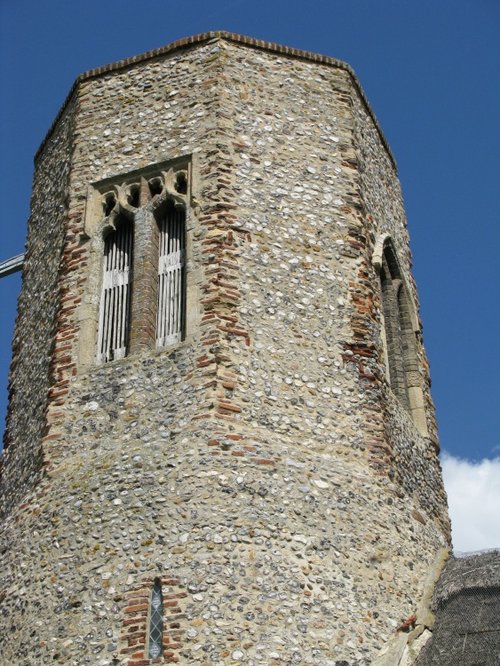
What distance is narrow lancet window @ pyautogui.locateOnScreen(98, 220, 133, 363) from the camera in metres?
14.7

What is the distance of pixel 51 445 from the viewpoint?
13.8m

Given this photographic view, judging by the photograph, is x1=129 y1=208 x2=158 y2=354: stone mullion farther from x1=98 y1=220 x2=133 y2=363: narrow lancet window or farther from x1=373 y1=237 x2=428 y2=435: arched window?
x1=373 y1=237 x2=428 y2=435: arched window

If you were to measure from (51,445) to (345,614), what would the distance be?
4.10 meters

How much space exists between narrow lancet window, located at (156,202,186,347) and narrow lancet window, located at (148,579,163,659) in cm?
341

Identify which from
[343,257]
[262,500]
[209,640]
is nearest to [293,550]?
[262,500]

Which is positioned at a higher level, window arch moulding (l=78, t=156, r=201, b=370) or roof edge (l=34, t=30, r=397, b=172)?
roof edge (l=34, t=30, r=397, b=172)

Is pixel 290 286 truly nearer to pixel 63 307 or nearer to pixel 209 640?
pixel 63 307

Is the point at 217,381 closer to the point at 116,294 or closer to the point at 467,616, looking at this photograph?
the point at 116,294

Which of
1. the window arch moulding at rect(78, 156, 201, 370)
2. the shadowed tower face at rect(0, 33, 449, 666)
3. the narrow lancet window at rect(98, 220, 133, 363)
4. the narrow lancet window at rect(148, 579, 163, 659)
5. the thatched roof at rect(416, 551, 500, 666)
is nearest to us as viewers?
the narrow lancet window at rect(148, 579, 163, 659)

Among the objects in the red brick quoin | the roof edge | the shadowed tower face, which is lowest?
the red brick quoin

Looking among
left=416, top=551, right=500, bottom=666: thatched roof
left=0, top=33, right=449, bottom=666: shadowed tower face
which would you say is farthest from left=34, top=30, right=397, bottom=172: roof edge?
left=416, top=551, right=500, bottom=666: thatched roof

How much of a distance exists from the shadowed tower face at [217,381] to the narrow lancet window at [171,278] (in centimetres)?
4

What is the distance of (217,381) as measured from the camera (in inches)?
523

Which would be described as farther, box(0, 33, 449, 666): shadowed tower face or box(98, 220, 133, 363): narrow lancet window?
box(98, 220, 133, 363): narrow lancet window
